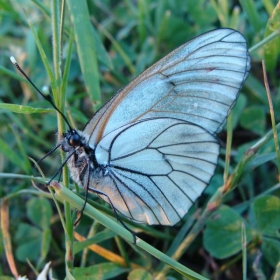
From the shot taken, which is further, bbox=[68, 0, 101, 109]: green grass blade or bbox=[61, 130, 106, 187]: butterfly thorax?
bbox=[68, 0, 101, 109]: green grass blade

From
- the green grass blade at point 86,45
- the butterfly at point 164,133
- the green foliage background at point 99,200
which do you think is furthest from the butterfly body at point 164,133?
the green grass blade at point 86,45

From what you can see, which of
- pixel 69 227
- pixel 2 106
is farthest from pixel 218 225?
pixel 2 106

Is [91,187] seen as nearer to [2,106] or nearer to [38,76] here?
[2,106]

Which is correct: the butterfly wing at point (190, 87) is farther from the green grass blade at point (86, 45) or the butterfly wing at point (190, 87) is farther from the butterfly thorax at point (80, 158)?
the green grass blade at point (86, 45)

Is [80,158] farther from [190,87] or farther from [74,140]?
[190,87]

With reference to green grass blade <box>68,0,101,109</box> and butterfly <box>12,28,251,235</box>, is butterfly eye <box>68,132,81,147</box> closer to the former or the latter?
butterfly <box>12,28,251,235</box>

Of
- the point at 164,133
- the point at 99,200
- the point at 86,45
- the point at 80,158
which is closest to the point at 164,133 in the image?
the point at 164,133

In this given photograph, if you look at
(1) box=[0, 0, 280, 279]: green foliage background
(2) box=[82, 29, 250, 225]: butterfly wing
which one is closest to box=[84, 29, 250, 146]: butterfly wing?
(2) box=[82, 29, 250, 225]: butterfly wing
